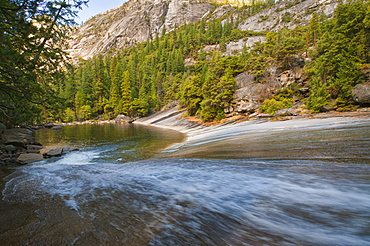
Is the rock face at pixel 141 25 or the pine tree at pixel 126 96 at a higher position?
the rock face at pixel 141 25

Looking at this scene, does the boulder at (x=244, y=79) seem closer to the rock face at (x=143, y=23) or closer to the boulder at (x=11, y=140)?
the boulder at (x=11, y=140)

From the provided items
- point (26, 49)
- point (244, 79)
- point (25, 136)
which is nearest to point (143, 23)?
point (244, 79)

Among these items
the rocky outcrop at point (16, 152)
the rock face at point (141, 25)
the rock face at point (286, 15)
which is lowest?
the rocky outcrop at point (16, 152)

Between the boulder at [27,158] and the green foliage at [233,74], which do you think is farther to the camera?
the green foliage at [233,74]

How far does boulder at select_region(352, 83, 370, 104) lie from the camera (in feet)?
44.8

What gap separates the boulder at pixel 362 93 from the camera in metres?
13.6

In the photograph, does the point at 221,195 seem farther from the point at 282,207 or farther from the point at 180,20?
the point at 180,20

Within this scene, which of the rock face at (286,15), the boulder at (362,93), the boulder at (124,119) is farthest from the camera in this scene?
the rock face at (286,15)

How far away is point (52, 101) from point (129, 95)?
4541 centimetres

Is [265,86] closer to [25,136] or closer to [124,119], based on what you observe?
[25,136]

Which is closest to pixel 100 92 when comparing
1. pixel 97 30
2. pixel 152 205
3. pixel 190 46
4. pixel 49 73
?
pixel 190 46

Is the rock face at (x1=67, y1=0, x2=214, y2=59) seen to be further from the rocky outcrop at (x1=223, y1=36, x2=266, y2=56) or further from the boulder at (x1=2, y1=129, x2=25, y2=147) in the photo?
the boulder at (x1=2, y1=129, x2=25, y2=147)

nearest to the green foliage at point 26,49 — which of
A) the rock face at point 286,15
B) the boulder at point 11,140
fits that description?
the boulder at point 11,140

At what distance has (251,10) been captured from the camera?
104812mm
